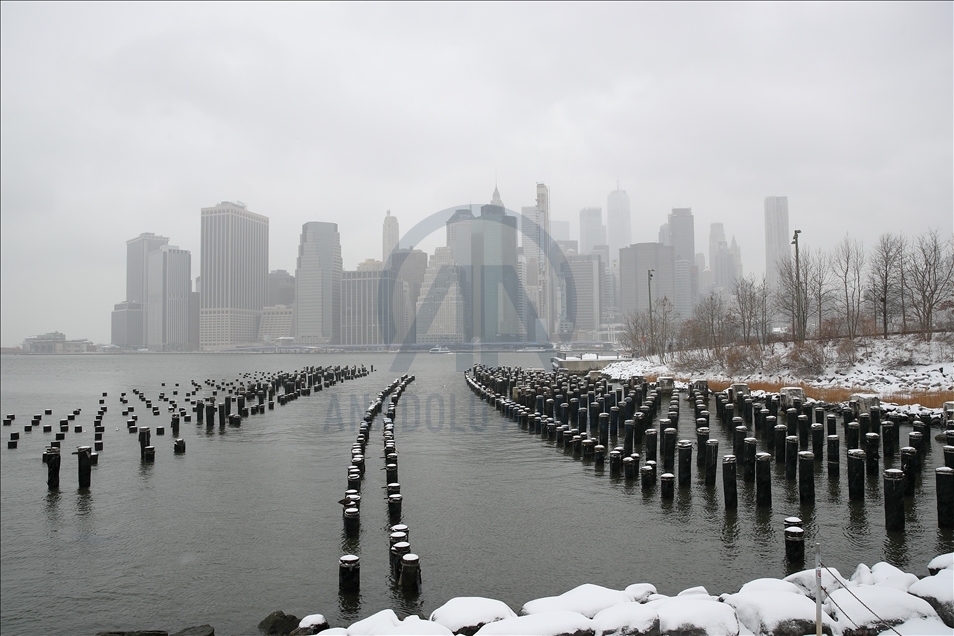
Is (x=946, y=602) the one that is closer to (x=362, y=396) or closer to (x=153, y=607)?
(x=153, y=607)

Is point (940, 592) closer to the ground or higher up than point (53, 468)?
higher up

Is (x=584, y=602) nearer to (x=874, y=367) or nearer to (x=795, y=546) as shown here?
(x=795, y=546)

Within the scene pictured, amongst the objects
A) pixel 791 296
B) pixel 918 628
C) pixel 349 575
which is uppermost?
pixel 791 296

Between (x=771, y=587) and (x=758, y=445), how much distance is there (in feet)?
48.1

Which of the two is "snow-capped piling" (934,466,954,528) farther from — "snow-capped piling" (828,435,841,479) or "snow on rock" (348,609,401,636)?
"snow on rock" (348,609,401,636)

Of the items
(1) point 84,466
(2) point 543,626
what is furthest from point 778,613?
(1) point 84,466

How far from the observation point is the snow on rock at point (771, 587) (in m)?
7.98

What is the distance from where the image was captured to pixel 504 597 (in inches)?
376

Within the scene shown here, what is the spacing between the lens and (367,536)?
489 inches

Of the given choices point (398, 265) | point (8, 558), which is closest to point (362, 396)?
point (8, 558)

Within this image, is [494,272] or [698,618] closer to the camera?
[698,618]

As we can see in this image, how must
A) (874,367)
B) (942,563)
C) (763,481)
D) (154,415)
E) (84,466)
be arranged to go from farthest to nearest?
(154,415)
(874,367)
(84,466)
(763,481)
(942,563)

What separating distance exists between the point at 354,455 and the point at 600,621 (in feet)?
32.4

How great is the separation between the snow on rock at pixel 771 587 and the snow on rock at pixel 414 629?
407cm
